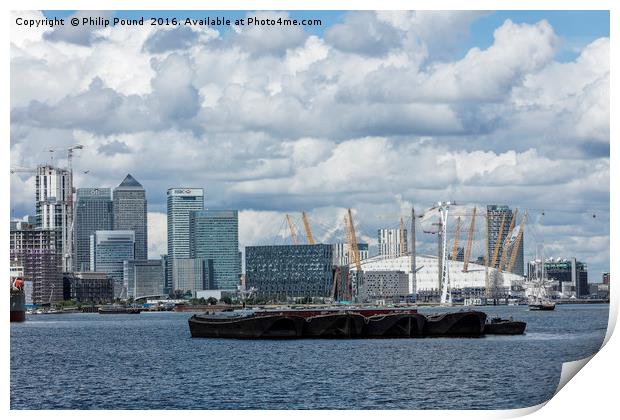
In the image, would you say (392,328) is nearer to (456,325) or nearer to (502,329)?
(456,325)

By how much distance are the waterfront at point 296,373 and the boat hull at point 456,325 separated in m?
2.55

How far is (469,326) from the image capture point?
84375 millimetres

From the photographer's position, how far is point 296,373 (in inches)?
2224

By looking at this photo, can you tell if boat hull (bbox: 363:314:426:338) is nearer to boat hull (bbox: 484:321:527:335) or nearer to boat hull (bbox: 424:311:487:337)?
boat hull (bbox: 424:311:487:337)

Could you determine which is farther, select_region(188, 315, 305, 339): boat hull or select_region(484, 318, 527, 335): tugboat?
select_region(484, 318, 527, 335): tugboat

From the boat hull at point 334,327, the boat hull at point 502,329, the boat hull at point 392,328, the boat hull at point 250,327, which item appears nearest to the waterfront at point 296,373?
the boat hull at point 250,327

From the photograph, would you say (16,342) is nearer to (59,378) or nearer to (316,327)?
(316,327)

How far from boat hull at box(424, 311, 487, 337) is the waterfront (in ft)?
8.35

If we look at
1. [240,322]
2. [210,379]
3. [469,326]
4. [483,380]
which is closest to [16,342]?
[240,322]

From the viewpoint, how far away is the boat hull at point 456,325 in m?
83.0

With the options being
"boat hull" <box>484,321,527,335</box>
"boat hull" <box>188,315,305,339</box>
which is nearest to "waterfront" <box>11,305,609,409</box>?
"boat hull" <box>188,315,305,339</box>

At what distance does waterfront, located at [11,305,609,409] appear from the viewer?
151 ft

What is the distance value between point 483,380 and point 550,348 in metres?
21.5

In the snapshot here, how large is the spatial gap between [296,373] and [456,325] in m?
29.8
